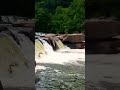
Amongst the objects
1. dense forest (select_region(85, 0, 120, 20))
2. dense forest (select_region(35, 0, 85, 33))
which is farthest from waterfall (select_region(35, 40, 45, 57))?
dense forest (select_region(85, 0, 120, 20))

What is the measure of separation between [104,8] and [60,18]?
13.8 meters

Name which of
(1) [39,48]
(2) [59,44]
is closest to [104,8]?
(1) [39,48]

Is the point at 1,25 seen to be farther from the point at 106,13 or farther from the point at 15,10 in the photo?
the point at 106,13

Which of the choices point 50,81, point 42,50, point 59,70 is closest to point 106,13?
point 50,81

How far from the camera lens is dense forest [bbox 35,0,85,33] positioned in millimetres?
16109

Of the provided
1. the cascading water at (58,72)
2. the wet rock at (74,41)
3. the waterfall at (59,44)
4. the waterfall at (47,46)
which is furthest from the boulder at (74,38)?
the waterfall at (47,46)

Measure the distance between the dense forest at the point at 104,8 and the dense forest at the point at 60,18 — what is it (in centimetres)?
1198

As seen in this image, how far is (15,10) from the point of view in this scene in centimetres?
335

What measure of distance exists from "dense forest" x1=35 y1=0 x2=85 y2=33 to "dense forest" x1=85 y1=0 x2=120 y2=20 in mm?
11976

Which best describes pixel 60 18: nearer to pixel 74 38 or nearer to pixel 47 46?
pixel 74 38

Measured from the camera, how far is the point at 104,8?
349 cm

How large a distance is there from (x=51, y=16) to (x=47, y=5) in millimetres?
1026

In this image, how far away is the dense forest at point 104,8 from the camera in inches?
135

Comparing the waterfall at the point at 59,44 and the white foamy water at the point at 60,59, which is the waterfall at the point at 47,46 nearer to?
the white foamy water at the point at 60,59
